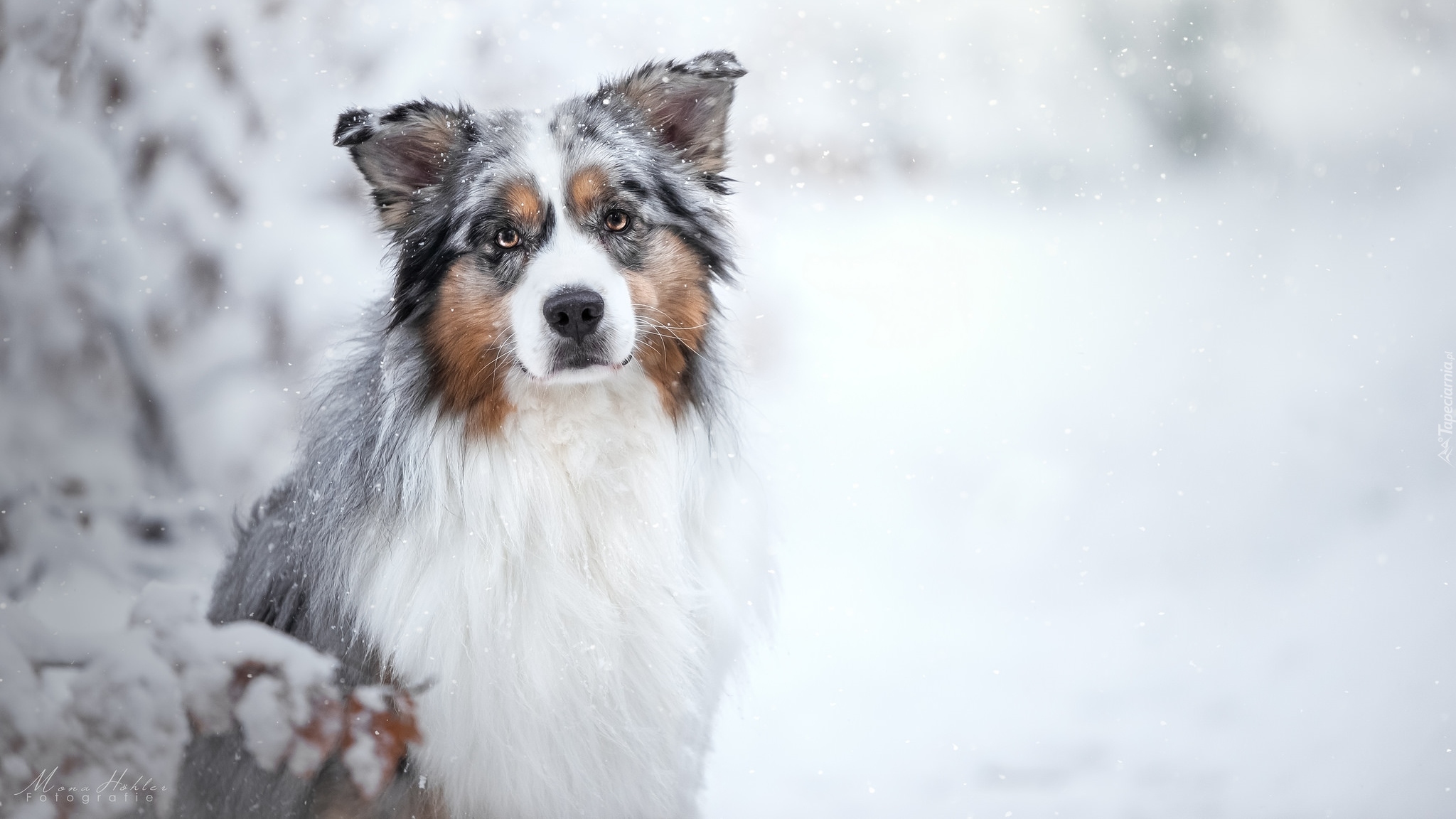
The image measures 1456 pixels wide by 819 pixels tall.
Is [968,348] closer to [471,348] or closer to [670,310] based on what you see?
[670,310]

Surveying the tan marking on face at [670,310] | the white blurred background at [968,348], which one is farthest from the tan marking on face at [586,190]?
the white blurred background at [968,348]

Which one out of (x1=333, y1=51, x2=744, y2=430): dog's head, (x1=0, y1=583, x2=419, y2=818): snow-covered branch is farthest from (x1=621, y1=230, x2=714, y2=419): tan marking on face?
(x1=0, y1=583, x2=419, y2=818): snow-covered branch

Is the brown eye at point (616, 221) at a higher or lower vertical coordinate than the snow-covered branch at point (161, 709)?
higher

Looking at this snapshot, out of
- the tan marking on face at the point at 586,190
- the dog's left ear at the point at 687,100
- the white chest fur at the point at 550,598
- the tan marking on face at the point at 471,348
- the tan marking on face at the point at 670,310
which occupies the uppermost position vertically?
the dog's left ear at the point at 687,100

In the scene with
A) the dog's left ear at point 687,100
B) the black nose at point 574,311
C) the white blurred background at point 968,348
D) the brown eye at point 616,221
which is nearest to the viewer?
the black nose at point 574,311

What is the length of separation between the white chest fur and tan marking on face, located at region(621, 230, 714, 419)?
0.11ft

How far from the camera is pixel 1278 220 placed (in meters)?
1.82

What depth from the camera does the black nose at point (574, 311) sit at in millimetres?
1294

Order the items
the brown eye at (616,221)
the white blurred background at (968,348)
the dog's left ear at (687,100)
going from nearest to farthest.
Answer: the brown eye at (616,221) < the dog's left ear at (687,100) < the white blurred background at (968,348)

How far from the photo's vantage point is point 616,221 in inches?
55.5

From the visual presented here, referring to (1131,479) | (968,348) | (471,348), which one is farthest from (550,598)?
(1131,479)

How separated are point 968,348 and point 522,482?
871 millimetres

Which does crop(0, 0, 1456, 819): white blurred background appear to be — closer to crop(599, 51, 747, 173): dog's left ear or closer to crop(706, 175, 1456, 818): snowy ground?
crop(706, 175, 1456, 818): snowy ground

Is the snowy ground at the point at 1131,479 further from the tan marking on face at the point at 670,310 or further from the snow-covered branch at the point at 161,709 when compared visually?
the snow-covered branch at the point at 161,709
